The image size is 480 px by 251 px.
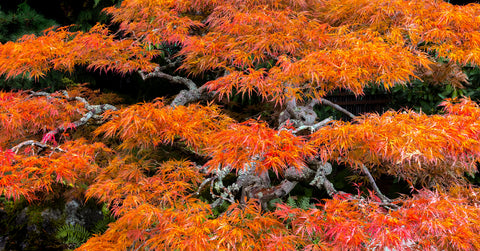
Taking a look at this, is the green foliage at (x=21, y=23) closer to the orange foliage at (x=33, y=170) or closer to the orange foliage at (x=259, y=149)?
the orange foliage at (x=33, y=170)

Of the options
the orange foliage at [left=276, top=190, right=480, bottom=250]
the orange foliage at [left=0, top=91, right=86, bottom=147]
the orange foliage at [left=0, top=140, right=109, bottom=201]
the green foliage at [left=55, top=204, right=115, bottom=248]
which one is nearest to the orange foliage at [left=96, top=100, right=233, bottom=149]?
the orange foliage at [left=0, top=140, right=109, bottom=201]

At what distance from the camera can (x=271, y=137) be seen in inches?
60.8

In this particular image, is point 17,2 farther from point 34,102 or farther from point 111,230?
point 111,230

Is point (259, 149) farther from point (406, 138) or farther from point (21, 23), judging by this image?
point (21, 23)

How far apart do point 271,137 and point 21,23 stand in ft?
12.3

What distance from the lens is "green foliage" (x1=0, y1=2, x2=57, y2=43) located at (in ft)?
12.9

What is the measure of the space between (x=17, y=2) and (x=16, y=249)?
9.76ft

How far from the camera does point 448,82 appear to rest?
3238 mm

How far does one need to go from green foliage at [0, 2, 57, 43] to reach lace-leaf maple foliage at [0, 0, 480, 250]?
154cm

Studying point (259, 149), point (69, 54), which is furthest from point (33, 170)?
point (259, 149)

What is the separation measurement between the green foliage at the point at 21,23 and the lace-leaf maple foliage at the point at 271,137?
154 cm

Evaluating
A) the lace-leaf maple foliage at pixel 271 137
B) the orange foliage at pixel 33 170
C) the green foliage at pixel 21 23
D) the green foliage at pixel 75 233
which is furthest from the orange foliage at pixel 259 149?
the green foliage at pixel 21 23

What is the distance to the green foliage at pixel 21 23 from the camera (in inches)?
155

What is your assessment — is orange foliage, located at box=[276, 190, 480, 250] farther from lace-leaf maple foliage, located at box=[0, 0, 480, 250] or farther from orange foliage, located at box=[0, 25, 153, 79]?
orange foliage, located at box=[0, 25, 153, 79]
